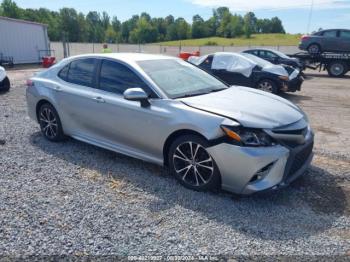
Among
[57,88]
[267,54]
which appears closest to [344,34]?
[267,54]

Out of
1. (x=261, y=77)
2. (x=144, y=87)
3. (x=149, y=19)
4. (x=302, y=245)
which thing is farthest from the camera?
(x=149, y=19)

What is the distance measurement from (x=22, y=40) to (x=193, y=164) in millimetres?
22974

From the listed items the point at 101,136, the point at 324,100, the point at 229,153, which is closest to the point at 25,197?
the point at 101,136

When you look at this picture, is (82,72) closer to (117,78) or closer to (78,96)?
(78,96)

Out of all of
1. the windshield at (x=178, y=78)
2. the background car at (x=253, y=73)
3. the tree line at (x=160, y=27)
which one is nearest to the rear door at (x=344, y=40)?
the background car at (x=253, y=73)

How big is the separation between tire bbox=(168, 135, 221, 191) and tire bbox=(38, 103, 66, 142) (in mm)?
2275

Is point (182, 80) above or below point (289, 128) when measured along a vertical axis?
above

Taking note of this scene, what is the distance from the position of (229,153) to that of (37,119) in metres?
3.71

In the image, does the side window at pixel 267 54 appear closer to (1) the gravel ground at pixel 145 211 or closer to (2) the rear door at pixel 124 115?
(1) the gravel ground at pixel 145 211

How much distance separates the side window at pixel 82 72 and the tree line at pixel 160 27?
89.6 metres

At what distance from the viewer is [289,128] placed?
3721 mm

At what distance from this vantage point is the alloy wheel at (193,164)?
3.80m

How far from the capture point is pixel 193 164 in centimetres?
391

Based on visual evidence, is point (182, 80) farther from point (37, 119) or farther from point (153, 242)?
point (37, 119)
